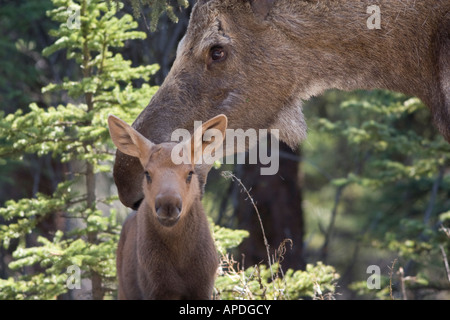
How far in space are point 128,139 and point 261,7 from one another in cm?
168

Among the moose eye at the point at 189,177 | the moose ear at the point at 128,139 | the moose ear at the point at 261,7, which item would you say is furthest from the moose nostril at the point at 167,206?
the moose ear at the point at 261,7

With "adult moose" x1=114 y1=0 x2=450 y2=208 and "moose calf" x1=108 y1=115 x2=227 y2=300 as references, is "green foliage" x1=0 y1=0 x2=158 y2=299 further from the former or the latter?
"adult moose" x1=114 y1=0 x2=450 y2=208

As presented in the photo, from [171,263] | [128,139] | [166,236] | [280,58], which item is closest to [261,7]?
[280,58]

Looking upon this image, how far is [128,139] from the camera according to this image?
5230 mm

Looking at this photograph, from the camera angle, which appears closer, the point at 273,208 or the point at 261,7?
the point at 261,7

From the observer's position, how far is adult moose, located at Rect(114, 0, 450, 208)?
563 cm

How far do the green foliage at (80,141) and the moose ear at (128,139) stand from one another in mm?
2214

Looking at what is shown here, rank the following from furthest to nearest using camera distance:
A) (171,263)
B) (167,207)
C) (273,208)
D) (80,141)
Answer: (273,208) → (80,141) → (171,263) → (167,207)

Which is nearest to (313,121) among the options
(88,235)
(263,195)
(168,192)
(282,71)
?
(263,195)

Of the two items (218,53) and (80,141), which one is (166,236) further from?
(80,141)

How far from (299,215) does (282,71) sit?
8140 mm

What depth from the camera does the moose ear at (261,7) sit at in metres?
5.87

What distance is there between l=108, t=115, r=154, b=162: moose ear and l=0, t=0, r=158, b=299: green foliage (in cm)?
221

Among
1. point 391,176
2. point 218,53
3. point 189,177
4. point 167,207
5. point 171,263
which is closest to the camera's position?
point 167,207
